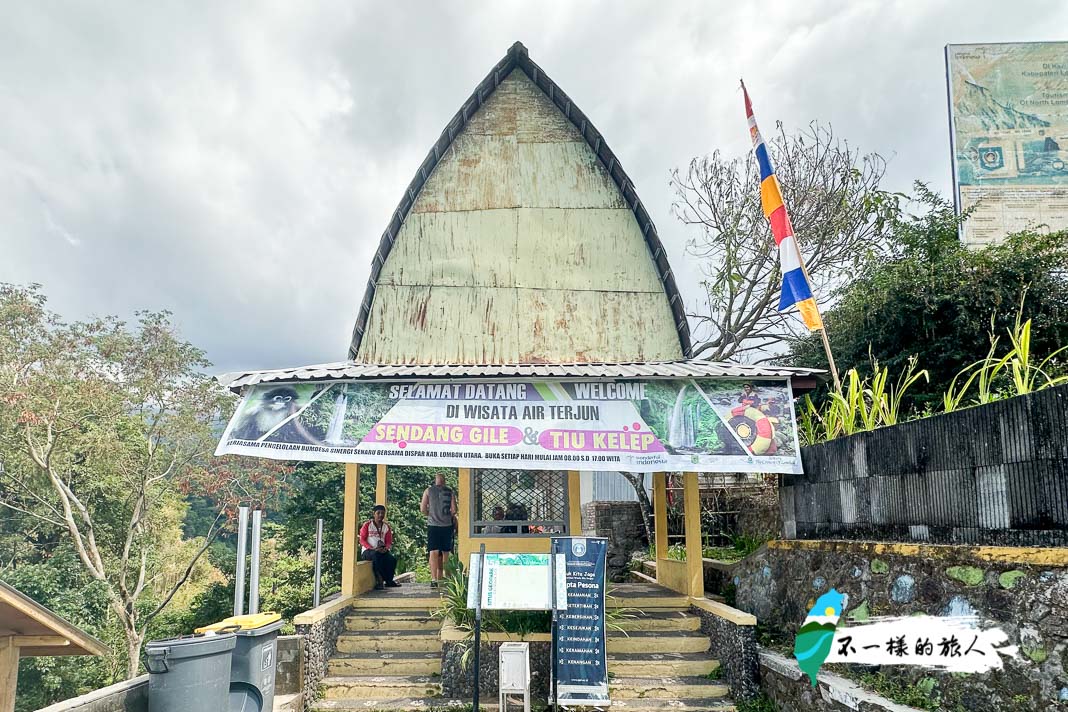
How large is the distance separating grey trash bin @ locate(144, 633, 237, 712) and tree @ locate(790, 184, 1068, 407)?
27.8 ft

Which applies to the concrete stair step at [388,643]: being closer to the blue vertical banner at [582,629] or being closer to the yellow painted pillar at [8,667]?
the blue vertical banner at [582,629]

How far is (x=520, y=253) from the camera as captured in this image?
9.23 m

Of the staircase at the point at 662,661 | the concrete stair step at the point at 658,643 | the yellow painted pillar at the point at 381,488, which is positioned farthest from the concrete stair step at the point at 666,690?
the yellow painted pillar at the point at 381,488

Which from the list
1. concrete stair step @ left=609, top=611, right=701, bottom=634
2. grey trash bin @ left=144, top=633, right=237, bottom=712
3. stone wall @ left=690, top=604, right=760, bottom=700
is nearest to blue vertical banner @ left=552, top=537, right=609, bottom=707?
concrete stair step @ left=609, top=611, right=701, bottom=634

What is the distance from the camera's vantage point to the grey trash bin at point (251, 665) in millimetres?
5535

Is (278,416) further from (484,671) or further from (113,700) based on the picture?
(484,671)

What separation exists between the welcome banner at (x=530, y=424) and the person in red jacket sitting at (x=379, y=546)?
8.98 feet

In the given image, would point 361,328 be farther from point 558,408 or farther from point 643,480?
point 643,480

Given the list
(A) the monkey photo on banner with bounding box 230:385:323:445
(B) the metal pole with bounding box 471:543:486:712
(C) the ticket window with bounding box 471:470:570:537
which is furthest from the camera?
(C) the ticket window with bounding box 471:470:570:537

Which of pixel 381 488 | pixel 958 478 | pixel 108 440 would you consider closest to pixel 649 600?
pixel 958 478

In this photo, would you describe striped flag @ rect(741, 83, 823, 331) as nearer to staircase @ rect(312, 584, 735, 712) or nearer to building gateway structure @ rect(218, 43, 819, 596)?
building gateway structure @ rect(218, 43, 819, 596)

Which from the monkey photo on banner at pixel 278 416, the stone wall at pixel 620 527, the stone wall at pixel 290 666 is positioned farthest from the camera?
the stone wall at pixel 620 527

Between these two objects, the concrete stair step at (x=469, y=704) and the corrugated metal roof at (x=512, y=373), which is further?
the corrugated metal roof at (x=512, y=373)

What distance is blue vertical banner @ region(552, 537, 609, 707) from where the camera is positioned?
20.7 ft
